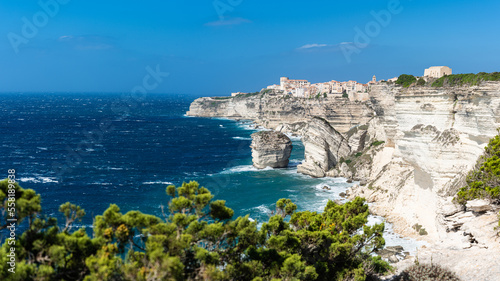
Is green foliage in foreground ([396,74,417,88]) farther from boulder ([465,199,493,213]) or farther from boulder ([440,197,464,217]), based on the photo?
boulder ([465,199,493,213])

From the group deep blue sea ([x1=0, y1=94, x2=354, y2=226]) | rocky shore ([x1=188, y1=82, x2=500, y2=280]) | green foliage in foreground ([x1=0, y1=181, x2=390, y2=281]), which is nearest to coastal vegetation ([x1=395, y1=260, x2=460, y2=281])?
rocky shore ([x1=188, y1=82, x2=500, y2=280])

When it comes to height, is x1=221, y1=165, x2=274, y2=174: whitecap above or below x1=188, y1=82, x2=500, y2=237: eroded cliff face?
below

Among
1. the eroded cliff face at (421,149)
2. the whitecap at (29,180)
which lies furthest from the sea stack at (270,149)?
the whitecap at (29,180)

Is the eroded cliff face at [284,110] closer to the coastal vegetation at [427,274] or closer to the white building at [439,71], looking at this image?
the white building at [439,71]

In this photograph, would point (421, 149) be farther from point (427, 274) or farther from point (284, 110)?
point (284, 110)

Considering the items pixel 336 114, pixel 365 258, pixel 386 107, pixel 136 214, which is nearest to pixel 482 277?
pixel 365 258

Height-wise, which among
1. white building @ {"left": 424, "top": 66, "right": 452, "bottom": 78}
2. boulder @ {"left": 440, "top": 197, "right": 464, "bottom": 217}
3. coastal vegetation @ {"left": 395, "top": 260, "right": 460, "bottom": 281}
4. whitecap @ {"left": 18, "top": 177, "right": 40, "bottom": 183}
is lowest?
whitecap @ {"left": 18, "top": 177, "right": 40, "bottom": 183}
